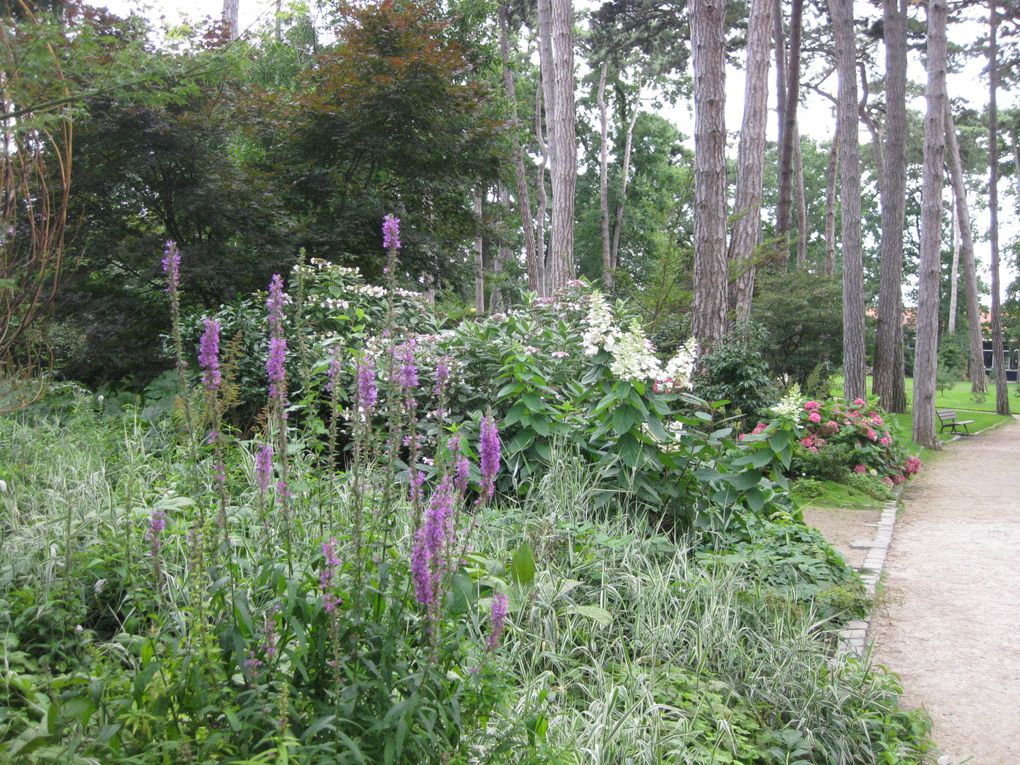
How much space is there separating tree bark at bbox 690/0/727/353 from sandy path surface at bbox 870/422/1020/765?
2.90 m

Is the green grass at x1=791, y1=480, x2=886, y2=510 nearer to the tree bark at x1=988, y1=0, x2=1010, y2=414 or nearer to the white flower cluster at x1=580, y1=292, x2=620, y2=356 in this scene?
the white flower cluster at x1=580, y1=292, x2=620, y2=356

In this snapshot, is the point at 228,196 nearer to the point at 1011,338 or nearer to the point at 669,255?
the point at 669,255

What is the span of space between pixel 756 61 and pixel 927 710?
1036 centimetres

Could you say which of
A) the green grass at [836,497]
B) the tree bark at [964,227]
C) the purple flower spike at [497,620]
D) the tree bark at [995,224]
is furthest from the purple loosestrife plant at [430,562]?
the tree bark at [964,227]

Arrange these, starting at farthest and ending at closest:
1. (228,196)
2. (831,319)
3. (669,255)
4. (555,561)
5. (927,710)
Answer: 1. (831,319)
2. (669,255)
3. (228,196)
4. (555,561)
5. (927,710)

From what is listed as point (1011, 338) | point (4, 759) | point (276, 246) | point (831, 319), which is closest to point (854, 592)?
point (4, 759)

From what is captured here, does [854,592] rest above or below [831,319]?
below

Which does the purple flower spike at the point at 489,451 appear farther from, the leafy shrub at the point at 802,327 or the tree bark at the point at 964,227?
the tree bark at the point at 964,227

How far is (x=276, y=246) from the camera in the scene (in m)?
8.87

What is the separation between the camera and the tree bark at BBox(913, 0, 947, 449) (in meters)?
13.1

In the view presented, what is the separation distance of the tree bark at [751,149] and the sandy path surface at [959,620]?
433 cm

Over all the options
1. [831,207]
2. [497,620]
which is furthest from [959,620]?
[831,207]

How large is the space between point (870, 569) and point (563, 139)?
1073cm

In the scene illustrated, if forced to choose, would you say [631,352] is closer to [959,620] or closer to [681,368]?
[681,368]
